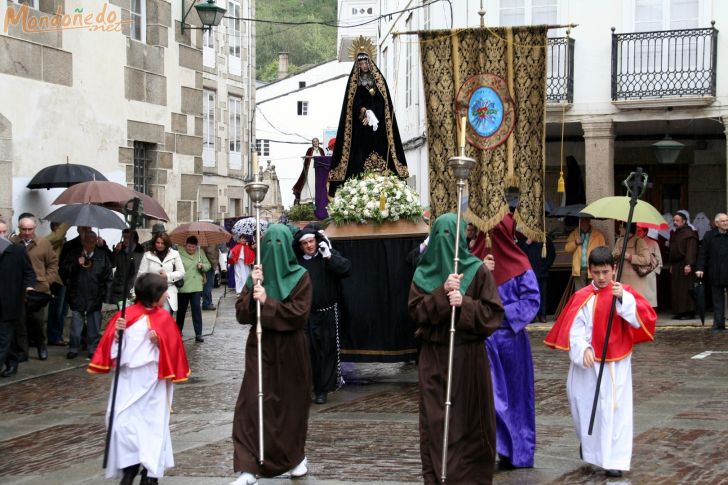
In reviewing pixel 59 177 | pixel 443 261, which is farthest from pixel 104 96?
pixel 443 261

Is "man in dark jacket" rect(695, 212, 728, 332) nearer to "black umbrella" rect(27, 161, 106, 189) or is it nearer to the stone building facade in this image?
the stone building facade

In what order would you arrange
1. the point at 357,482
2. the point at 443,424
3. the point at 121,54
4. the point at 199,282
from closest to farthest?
1. the point at 443,424
2. the point at 357,482
3. the point at 199,282
4. the point at 121,54

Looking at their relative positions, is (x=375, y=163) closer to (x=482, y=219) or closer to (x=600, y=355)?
(x=482, y=219)

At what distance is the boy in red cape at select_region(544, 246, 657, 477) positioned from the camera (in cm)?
753

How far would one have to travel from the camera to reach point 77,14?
16.4 m

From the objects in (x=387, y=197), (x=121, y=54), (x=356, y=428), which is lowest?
(x=356, y=428)

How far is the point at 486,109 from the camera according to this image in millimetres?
11305

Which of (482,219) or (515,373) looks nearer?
(515,373)

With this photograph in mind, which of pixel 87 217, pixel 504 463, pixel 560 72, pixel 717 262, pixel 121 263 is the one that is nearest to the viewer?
pixel 504 463

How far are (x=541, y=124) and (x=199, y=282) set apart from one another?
670cm

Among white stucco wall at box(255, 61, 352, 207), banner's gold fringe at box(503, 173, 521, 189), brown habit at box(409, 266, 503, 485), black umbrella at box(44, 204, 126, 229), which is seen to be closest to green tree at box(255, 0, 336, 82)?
white stucco wall at box(255, 61, 352, 207)

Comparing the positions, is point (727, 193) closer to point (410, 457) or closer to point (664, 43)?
point (664, 43)

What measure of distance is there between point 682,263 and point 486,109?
8400 millimetres

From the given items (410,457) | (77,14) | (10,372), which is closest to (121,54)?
(77,14)
